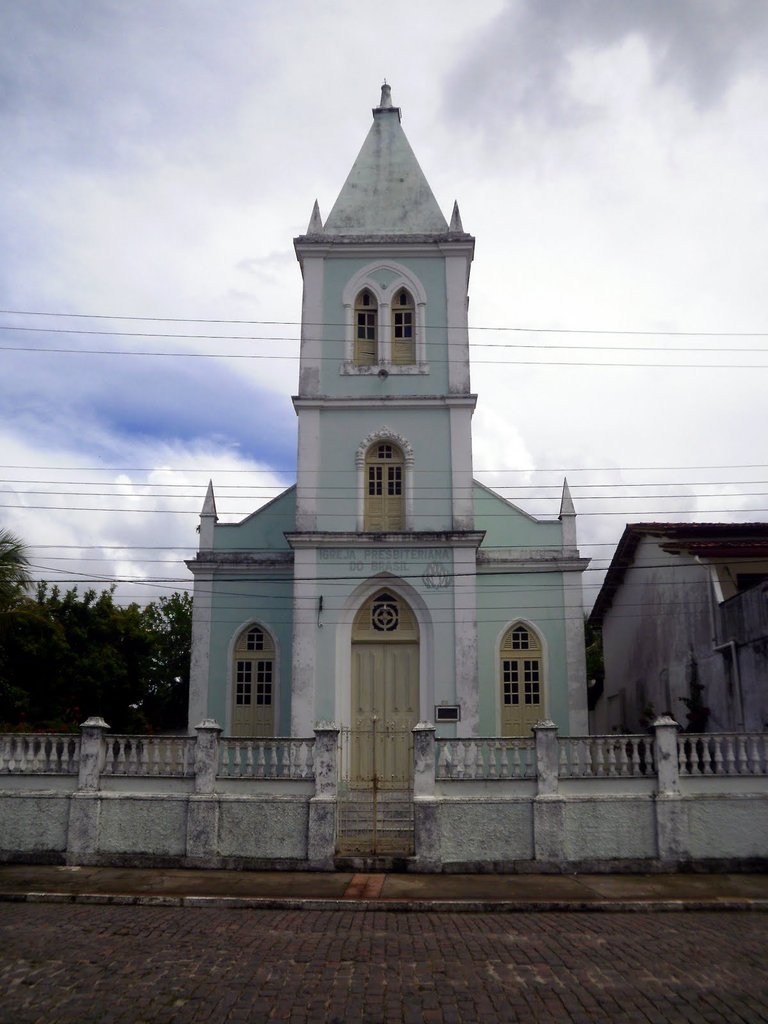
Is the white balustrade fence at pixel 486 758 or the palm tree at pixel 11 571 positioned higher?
the palm tree at pixel 11 571

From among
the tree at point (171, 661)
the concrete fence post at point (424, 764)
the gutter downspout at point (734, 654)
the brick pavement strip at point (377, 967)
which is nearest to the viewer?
the brick pavement strip at point (377, 967)

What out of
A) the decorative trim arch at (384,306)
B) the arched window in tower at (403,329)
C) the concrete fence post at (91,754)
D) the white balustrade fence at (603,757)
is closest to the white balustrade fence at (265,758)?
the concrete fence post at (91,754)

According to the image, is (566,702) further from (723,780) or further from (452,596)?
(723,780)

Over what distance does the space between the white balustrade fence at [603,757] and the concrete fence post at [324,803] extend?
131 inches

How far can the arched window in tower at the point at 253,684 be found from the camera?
21031 millimetres

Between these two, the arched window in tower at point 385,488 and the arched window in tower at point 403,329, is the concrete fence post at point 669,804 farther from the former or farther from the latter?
the arched window in tower at point 403,329

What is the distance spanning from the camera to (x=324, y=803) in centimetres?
1338

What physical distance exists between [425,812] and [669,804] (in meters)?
3.51

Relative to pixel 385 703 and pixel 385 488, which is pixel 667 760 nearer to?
pixel 385 703

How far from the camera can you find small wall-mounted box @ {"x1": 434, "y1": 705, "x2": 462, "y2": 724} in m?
19.0

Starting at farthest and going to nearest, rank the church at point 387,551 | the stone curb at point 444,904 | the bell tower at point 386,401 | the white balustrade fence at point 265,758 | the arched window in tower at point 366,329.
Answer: the arched window in tower at point 366,329 → the bell tower at point 386,401 → the church at point 387,551 → the white balustrade fence at point 265,758 → the stone curb at point 444,904

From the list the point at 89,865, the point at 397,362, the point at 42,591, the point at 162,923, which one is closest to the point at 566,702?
the point at 397,362

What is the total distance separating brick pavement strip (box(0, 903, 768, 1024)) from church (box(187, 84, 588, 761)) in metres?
8.66

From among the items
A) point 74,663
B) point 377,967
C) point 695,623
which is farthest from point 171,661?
point 377,967
